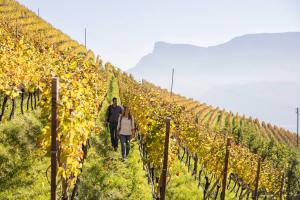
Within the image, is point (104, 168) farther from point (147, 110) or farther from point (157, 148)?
point (147, 110)

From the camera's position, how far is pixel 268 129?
255 feet

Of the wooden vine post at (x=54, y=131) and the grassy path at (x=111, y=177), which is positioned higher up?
the wooden vine post at (x=54, y=131)

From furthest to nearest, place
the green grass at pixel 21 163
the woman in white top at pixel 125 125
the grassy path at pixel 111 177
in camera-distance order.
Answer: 1. the woman in white top at pixel 125 125
2. the grassy path at pixel 111 177
3. the green grass at pixel 21 163

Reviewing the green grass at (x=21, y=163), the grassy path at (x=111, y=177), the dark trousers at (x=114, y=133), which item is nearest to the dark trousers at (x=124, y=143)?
the grassy path at (x=111, y=177)

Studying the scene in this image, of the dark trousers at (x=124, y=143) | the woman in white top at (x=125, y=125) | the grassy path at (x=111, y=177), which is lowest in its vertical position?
the grassy path at (x=111, y=177)

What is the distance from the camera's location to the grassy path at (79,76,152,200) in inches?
412

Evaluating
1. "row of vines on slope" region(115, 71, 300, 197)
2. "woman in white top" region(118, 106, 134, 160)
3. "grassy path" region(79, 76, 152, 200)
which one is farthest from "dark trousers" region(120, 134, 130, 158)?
"row of vines on slope" region(115, 71, 300, 197)

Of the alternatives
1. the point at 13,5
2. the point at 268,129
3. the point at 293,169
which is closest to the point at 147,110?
the point at 293,169

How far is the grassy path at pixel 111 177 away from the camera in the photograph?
10469mm

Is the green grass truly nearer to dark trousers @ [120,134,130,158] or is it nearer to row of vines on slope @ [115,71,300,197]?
dark trousers @ [120,134,130,158]

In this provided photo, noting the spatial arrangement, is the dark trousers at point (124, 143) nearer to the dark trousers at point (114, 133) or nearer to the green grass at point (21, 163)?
the dark trousers at point (114, 133)

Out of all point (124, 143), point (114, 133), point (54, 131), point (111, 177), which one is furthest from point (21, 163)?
point (54, 131)

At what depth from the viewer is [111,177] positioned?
11594 mm

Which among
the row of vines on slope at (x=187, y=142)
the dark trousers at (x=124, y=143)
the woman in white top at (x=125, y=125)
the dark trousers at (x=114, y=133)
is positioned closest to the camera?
the row of vines on slope at (x=187, y=142)
